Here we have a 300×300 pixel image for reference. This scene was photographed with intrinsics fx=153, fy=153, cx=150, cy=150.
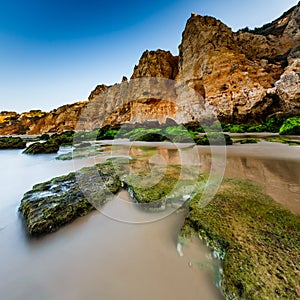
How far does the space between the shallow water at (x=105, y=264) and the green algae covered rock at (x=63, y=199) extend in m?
0.10

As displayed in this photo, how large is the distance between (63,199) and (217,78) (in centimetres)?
1678

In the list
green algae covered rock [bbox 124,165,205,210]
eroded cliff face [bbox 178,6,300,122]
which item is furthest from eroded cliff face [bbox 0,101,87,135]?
green algae covered rock [bbox 124,165,205,210]

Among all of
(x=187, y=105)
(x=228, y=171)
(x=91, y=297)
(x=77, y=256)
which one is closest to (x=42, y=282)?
(x=77, y=256)

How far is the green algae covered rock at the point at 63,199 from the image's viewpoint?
1.40 metres

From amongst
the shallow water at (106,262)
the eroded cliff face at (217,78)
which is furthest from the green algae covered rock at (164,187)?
the eroded cliff face at (217,78)

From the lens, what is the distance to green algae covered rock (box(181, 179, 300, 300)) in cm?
74

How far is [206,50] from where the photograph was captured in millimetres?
15812

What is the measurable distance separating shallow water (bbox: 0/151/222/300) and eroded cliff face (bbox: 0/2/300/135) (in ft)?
45.3

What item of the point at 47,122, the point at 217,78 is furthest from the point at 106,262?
the point at 47,122

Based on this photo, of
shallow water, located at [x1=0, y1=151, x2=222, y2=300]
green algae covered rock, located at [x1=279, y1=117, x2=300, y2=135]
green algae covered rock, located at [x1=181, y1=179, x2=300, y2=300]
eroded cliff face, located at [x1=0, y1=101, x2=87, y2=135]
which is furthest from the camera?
eroded cliff face, located at [x1=0, y1=101, x2=87, y2=135]

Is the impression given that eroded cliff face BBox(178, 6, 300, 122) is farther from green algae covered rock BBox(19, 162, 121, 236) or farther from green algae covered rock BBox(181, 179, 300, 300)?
green algae covered rock BBox(19, 162, 121, 236)

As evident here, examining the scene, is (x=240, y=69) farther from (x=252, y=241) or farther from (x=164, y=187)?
(x=252, y=241)

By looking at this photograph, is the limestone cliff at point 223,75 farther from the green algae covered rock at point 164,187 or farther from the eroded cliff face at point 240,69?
the green algae covered rock at point 164,187

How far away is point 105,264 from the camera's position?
3.37 feet
